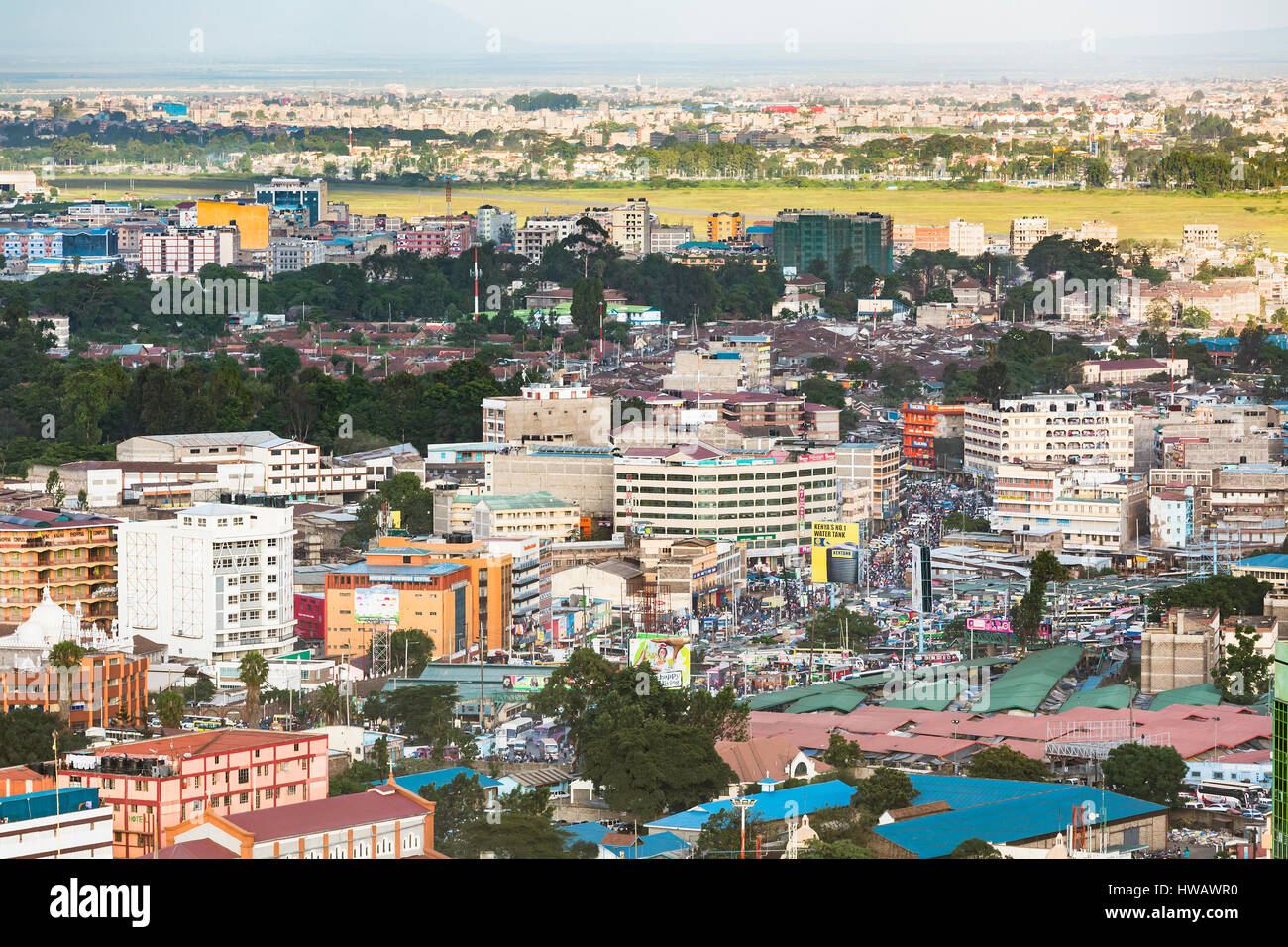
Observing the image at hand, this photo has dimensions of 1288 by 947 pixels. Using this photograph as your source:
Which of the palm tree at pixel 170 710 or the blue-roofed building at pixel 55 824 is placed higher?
the blue-roofed building at pixel 55 824

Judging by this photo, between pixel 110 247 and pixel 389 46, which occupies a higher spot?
pixel 389 46

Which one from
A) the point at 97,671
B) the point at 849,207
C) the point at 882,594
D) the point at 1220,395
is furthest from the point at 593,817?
the point at 849,207

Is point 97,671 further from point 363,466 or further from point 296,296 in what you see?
point 296,296

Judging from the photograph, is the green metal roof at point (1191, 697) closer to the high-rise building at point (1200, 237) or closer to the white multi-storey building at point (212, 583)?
the white multi-storey building at point (212, 583)

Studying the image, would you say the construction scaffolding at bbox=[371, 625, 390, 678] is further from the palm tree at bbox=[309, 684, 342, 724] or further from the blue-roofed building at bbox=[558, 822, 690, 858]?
the blue-roofed building at bbox=[558, 822, 690, 858]

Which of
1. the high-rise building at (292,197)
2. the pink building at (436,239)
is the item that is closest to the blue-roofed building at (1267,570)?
the pink building at (436,239)

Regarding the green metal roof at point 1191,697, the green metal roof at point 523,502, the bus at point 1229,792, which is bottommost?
the green metal roof at point 1191,697

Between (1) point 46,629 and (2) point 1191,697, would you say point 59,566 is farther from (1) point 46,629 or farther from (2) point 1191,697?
(2) point 1191,697
